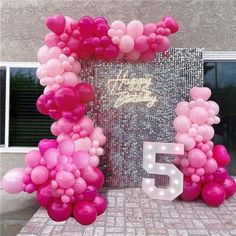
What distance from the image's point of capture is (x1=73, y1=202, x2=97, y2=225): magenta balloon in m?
3.44

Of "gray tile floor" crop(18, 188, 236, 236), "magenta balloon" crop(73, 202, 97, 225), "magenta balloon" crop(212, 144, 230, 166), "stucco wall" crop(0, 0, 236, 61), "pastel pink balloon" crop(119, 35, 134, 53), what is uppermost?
"stucco wall" crop(0, 0, 236, 61)

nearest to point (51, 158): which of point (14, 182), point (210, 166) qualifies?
point (14, 182)

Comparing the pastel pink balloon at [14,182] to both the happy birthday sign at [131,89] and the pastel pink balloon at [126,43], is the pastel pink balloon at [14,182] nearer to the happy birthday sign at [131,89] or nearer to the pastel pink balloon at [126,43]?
the happy birthday sign at [131,89]

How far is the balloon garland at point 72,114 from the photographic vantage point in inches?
137

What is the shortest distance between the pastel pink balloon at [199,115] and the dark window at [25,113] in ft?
8.95

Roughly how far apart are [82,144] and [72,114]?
0.45 metres

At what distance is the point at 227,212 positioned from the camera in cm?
391

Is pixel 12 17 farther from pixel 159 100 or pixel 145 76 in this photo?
pixel 159 100

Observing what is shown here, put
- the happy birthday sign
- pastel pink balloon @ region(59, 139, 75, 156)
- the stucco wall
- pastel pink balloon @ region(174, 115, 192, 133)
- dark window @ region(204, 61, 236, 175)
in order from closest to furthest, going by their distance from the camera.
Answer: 1. pastel pink balloon @ region(59, 139, 75, 156)
2. pastel pink balloon @ region(174, 115, 192, 133)
3. the happy birthday sign
4. the stucco wall
5. dark window @ region(204, 61, 236, 175)

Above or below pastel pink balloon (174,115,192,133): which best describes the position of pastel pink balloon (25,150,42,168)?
below

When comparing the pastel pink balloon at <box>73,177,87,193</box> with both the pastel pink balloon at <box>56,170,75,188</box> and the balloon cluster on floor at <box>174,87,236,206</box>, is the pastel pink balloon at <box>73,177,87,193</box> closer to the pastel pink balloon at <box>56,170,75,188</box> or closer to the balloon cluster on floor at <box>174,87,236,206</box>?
the pastel pink balloon at <box>56,170,75,188</box>

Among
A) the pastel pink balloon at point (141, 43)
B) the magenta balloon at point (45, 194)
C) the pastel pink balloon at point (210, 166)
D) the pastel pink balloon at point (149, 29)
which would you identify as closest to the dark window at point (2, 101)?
the magenta balloon at point (45, 194)

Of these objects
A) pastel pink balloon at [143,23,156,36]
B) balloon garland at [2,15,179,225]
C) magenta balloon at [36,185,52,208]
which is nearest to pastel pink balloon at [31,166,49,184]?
balloon garland at [2,15,179,225]

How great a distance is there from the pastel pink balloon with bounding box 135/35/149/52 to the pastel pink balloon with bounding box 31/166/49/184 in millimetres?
2222
